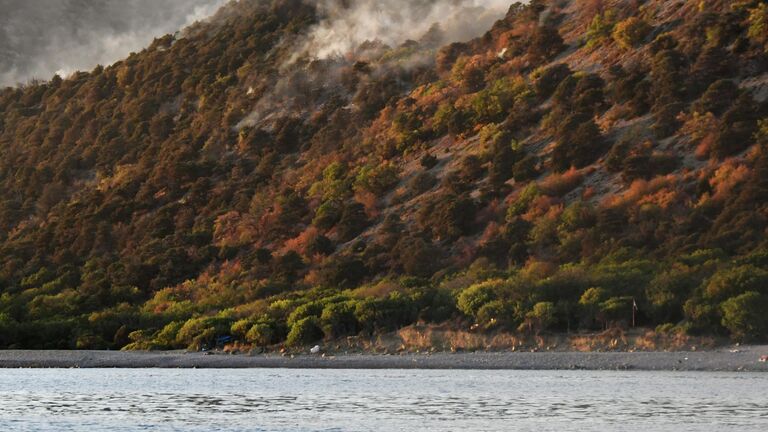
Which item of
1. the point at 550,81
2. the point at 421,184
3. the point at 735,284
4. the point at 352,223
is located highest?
the point at 550,81

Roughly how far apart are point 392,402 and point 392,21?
86.6 m

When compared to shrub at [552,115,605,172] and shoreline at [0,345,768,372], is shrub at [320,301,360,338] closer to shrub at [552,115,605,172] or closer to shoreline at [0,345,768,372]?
shoreline at [0,345,768,372]

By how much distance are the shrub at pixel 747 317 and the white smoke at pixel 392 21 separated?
5860cm

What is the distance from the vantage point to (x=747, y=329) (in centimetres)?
4912

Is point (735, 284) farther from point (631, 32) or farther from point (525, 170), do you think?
point (631, 32)

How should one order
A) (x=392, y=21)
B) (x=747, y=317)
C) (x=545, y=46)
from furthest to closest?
(x=392, y=21), (x=545, y=46), (x=747, y=317)

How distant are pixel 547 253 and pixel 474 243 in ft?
20.4

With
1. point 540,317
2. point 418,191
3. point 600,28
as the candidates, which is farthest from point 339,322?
point 600,28

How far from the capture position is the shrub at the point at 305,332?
59.2 metres

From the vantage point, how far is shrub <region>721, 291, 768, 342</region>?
49.2 meters

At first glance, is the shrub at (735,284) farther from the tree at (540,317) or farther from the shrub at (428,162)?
the shrub at (428,162)

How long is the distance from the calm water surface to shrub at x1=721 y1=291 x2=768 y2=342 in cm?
589

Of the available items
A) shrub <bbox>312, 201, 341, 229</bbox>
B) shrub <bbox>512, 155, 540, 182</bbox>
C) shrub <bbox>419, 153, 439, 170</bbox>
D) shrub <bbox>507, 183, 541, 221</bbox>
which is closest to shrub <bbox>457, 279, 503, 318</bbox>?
shrub <bbox>507, 183, 541, 221</bbox>

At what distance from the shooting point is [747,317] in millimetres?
49219
